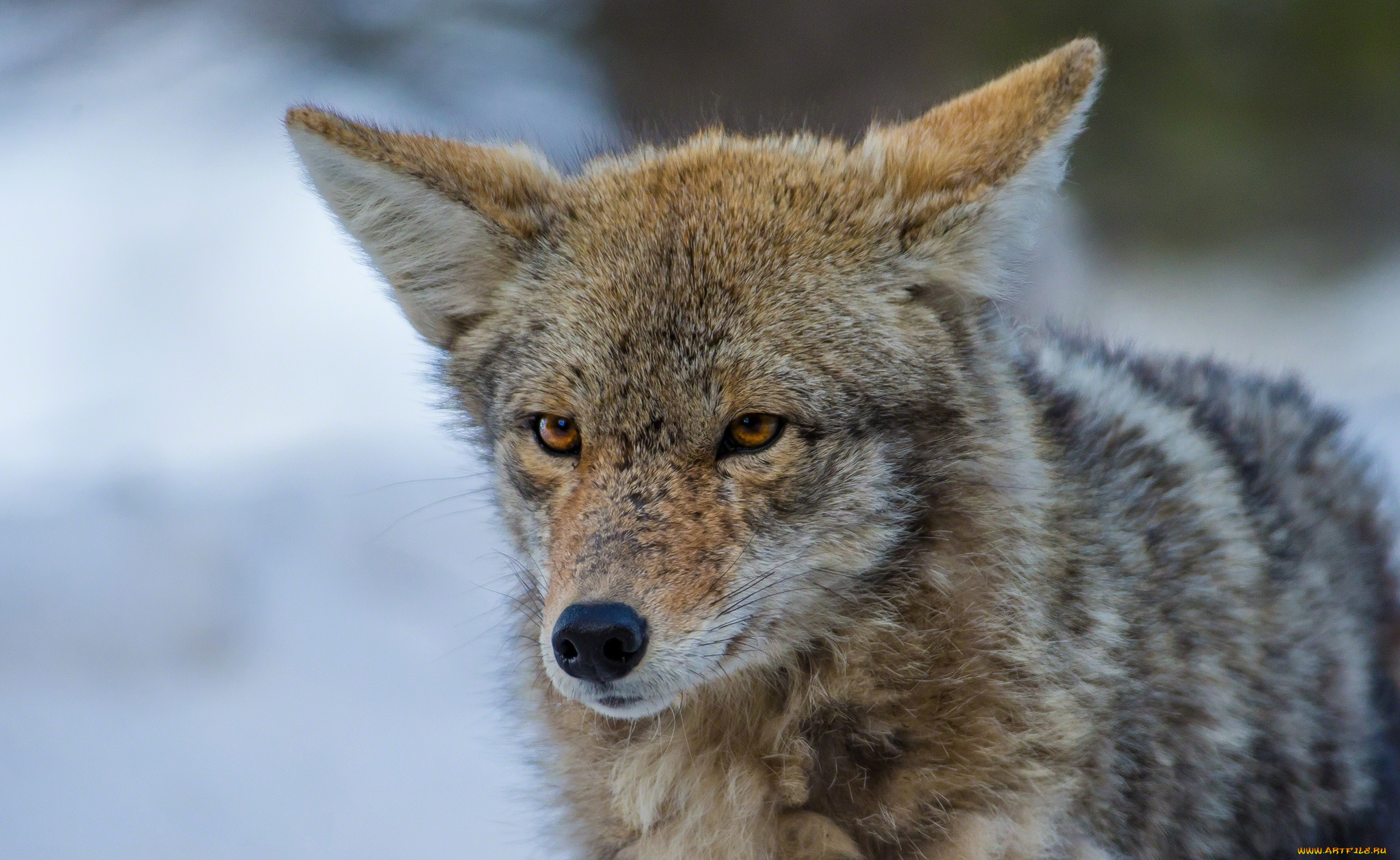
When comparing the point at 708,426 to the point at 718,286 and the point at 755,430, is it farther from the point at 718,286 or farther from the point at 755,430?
the point at 718,286

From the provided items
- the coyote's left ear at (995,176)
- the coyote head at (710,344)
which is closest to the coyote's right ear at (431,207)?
the coyote head at (710,344)

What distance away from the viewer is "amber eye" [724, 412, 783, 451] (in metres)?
2.41

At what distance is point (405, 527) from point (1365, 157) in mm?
8348

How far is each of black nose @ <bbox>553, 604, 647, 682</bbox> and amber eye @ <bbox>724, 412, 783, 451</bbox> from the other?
469 mm

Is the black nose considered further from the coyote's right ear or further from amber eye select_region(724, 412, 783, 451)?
the coyote's right ear

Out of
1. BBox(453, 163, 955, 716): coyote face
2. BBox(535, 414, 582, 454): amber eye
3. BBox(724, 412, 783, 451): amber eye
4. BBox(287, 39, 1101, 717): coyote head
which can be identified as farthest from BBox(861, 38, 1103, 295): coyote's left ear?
BBox(535, 414, 582, 454): amber eye

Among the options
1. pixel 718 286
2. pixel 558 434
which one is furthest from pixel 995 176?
pixel 558 434

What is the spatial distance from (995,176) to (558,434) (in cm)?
113

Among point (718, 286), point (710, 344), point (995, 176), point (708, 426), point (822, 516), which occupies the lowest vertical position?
point (822, 516)

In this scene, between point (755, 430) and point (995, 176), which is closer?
point (755, 430)

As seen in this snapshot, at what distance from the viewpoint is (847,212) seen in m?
2.67

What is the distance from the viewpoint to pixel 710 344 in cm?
242

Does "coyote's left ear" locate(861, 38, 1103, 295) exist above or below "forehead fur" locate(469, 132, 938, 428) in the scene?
above

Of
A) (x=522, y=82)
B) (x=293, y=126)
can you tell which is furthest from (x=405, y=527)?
(x=293, y=126)
